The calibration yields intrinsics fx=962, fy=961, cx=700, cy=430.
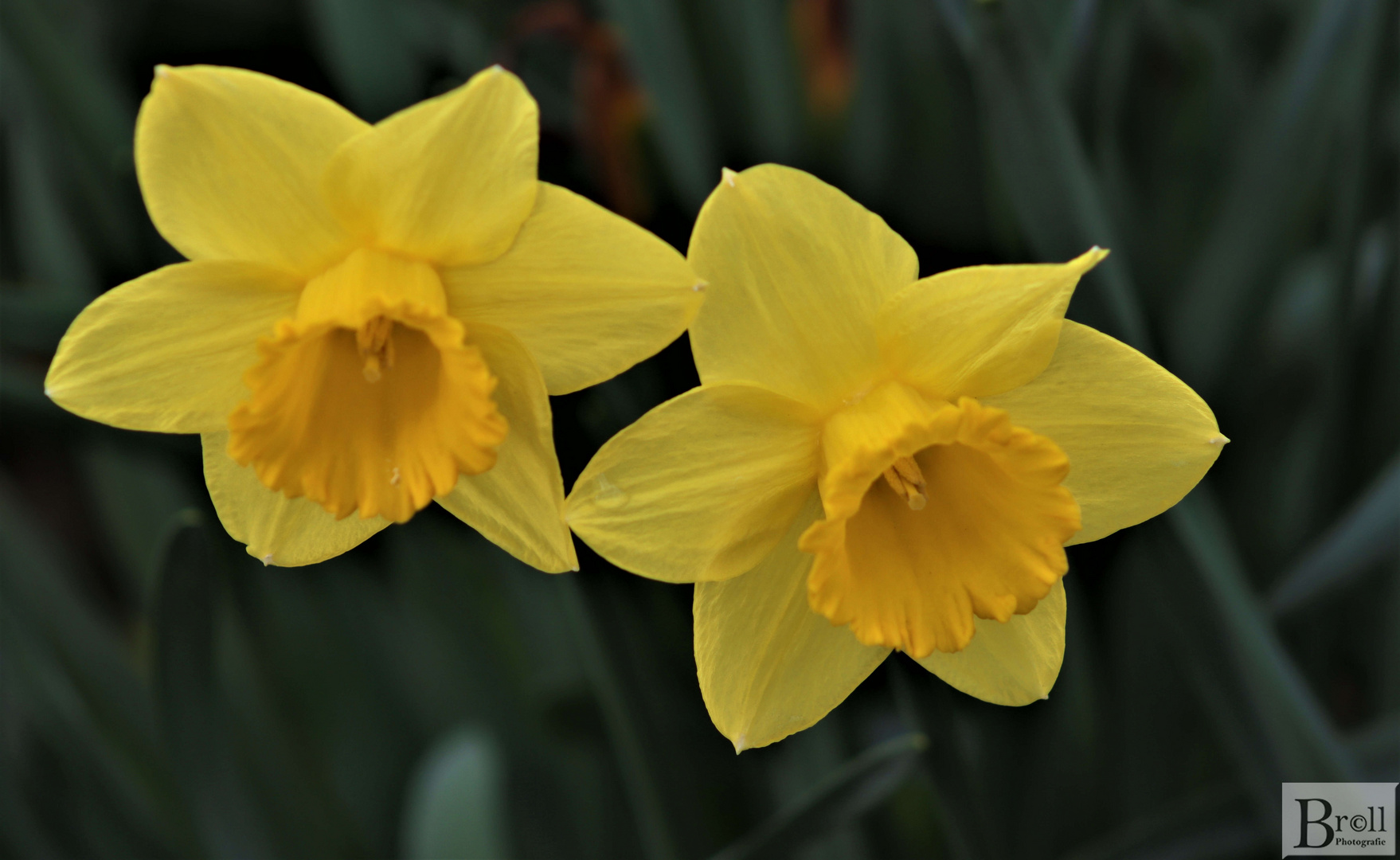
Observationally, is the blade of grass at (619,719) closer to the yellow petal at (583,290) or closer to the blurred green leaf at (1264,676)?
the yellow petal at (583,290)

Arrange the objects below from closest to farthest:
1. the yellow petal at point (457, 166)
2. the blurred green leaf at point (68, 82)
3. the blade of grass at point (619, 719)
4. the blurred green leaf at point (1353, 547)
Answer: the yellow petal at point (457, 166) → the blade of grass at point (619, 719) → the blurred green leaf at point (1353, 547) → the blurred green leaf at point (68, 82)

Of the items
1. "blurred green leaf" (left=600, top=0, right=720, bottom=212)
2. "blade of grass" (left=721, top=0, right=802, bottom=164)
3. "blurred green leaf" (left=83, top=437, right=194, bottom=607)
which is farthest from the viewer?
"blurred green leaf" (left=83, top=437, right=194, bottom=607)

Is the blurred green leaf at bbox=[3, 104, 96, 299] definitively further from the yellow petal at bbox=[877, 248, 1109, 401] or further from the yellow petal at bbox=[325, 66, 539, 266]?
the yellow petal at bbox=[877, 248, 1109, 401]

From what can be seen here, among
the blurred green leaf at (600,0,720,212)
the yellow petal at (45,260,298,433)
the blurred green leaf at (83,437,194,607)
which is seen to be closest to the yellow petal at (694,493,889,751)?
the yellow petal at (45,260,298,433)

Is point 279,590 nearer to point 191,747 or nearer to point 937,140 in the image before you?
point 191,747

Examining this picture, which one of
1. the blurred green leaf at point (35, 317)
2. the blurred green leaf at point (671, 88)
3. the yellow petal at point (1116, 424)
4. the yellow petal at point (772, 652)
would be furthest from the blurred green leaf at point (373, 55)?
the yellow petal at point (1116, 424)

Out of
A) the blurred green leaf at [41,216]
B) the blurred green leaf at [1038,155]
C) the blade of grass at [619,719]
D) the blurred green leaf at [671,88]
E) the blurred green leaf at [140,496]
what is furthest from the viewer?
the blurred green leaf at [140,496]
